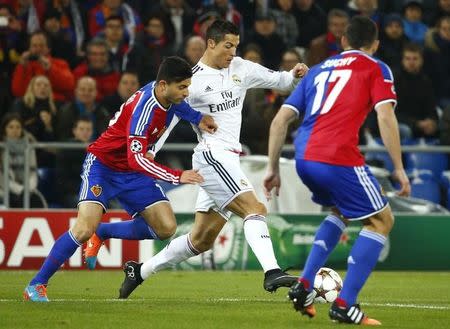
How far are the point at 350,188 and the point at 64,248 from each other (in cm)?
303

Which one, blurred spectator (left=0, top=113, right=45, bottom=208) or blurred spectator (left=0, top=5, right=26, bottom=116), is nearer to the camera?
blurred spectator (left=0, top=113, right=45, bottom=208)

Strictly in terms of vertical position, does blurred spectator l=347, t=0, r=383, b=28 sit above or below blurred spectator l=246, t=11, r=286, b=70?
above

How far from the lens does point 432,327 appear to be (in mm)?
8625

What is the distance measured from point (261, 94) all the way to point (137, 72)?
187 centimetres

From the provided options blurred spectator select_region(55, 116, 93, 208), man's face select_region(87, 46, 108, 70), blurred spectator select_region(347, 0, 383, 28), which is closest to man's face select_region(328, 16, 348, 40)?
blurred spectator select_region(347, 0, 383, 28)

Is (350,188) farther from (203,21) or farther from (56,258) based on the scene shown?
(203,21)

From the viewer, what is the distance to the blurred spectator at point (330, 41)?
1812 centimetres

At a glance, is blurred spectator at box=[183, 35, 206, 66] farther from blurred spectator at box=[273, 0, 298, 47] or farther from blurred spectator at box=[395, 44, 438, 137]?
blurred spectator at box=[395, 44, 438, 137]

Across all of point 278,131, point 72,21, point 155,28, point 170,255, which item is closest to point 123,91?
point 155,28

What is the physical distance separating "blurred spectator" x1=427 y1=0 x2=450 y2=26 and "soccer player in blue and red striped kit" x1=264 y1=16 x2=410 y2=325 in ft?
38.2

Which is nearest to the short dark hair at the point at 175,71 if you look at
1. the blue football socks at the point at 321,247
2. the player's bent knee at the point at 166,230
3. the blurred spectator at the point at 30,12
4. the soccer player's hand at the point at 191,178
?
the soccer player's hand at the point at 191,178

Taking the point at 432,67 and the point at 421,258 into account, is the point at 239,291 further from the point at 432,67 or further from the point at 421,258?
the point at 432,67

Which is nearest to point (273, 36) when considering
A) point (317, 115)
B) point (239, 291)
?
point (239, 291)

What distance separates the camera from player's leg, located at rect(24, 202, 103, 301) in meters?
10.5
